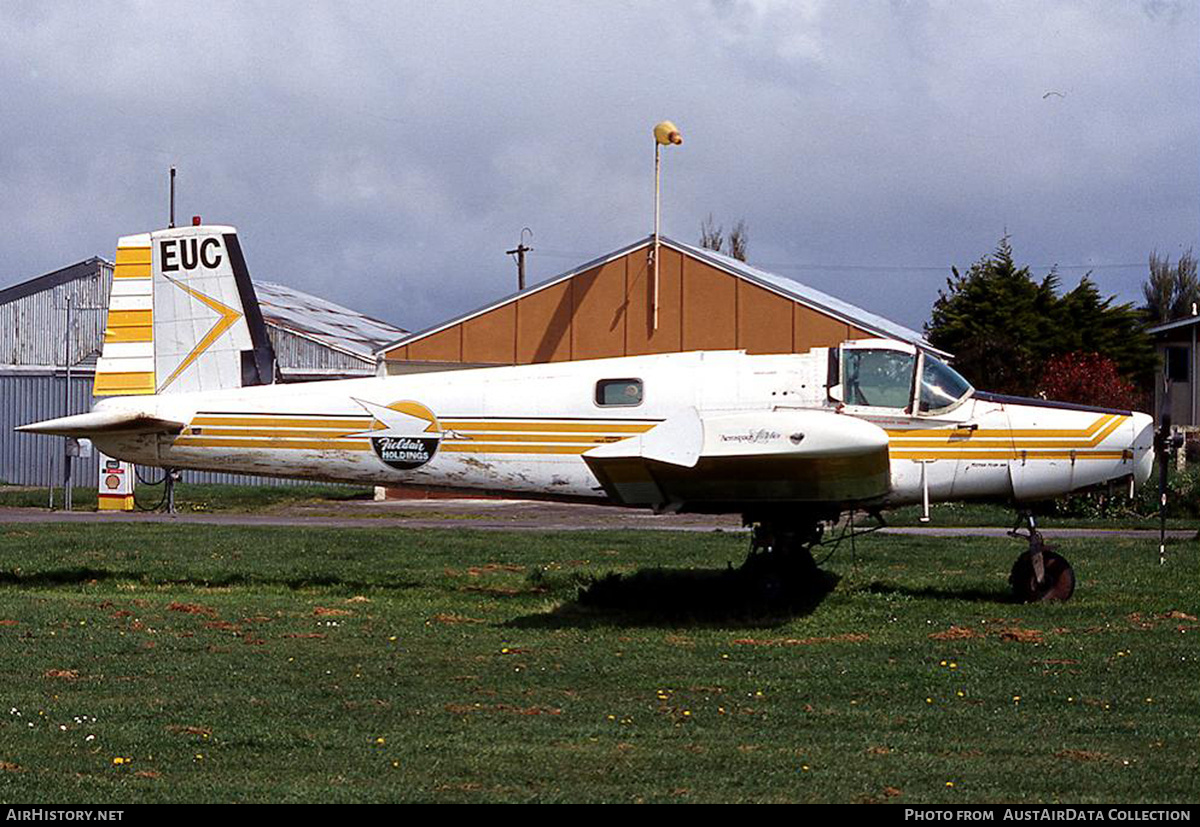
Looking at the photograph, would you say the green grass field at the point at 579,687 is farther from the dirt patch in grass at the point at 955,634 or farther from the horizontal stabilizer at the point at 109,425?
the horizontal stabilizer at the point at 109,425

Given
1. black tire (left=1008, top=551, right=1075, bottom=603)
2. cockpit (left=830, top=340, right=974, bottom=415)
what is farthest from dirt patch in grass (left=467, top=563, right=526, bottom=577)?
black tire (left=1008, top=551, right=1075, bottom=603)

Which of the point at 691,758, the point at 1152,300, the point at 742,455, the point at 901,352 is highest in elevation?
the point at 1152,300

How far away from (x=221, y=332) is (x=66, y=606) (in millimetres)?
3631

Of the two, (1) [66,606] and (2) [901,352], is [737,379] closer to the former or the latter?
(2) [901,352]

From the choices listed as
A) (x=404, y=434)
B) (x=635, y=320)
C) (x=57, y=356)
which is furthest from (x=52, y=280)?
(x=404, y=434)

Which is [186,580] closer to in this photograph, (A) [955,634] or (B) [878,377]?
(B) [878,377]

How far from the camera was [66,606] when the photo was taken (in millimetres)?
14367

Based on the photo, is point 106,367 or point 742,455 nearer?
point 742,455

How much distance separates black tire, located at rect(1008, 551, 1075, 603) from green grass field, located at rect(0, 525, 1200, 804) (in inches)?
10.5

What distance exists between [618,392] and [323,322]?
3334cm

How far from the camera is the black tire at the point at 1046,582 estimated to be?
577 inches

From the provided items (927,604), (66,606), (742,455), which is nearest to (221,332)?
(66,606)

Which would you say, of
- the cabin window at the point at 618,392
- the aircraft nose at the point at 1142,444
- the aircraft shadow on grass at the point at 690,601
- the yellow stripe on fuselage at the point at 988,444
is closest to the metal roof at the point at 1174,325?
the aircraft shadow on grass at the point at 690,601

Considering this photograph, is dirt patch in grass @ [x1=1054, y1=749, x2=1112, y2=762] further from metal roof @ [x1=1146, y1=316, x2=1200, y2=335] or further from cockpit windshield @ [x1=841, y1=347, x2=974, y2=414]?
metal roof @ [x1=1146, y1=316, x2=1200, y2=335]
